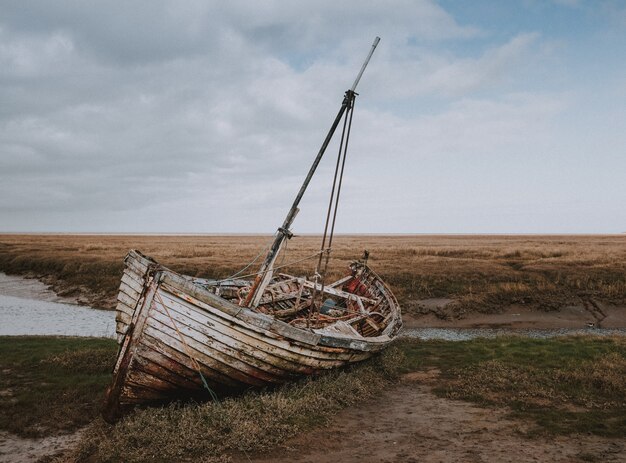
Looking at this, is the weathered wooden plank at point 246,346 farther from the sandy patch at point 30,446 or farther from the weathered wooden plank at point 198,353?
the sandy patch at point 30,446

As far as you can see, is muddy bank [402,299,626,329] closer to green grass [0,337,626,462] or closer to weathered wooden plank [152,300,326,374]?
green grass [0,337,626,462]

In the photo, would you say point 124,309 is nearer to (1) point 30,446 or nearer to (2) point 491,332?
(1) point 30,446

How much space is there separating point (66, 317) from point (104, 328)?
12.1 ft

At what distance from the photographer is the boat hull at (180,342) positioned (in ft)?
24.5

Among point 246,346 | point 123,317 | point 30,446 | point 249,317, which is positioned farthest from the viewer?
point 123,317

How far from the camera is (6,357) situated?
11.9 meters

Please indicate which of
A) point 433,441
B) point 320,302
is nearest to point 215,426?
point 433,441

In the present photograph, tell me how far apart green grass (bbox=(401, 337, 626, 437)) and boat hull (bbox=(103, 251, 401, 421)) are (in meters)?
4.75

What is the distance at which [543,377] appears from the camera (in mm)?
10336

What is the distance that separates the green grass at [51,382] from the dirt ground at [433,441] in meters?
4.31

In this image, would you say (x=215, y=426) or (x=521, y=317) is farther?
(x=521, y=317)

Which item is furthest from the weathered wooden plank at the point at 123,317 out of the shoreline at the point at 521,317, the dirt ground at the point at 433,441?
the shoreline at the point at 521,317

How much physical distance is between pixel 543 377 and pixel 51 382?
1213cm

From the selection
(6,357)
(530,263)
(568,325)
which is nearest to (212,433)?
(6,357)
